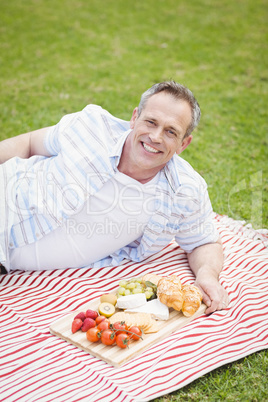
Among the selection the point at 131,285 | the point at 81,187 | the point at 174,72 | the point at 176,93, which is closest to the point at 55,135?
the point at 81,187

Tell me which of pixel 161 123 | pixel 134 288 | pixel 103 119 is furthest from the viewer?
pixel 103 119

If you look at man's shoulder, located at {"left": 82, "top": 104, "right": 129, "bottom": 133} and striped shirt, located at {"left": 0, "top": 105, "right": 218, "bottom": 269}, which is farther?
man's shoulder, located at {"left": 82, "top": 104, "right": 129, "bottom": 133}

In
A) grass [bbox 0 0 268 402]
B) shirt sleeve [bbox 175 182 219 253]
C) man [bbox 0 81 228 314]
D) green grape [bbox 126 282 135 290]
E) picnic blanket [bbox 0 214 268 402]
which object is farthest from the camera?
grass [bbox 0 0 268 402]

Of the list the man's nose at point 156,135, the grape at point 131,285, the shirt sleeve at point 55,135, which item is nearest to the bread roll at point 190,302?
the grape at point 131,285

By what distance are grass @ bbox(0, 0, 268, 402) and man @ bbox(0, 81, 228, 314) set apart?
4.08ft

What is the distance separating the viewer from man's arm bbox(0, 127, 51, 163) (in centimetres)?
411

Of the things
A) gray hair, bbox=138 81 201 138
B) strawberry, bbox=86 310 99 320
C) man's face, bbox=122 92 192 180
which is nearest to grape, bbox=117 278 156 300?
strawberry, bbox=86 310 99 320

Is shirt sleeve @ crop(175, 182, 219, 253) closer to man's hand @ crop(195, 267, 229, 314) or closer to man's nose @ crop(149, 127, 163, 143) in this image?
man's hand @ crop(195, 267, 229, 314)

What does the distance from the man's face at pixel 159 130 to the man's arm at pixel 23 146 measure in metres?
0.95

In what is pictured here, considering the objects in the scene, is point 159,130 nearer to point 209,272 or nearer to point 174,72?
point 209,272

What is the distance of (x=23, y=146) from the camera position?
13.7 ft

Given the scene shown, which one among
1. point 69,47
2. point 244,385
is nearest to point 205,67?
point 69,47

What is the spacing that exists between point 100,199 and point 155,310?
100 cm

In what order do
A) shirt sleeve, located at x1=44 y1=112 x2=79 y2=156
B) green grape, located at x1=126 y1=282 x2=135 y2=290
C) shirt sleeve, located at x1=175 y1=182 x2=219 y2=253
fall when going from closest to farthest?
1. green grape, located at x1=126 y1=282 x2=135 y2=290
2. shirt sleeve, located at x1=175 y1=182 x2=219 y2=253
3. shirt sleeve, located at x1=44 y1=112 x2=79 y2=156
